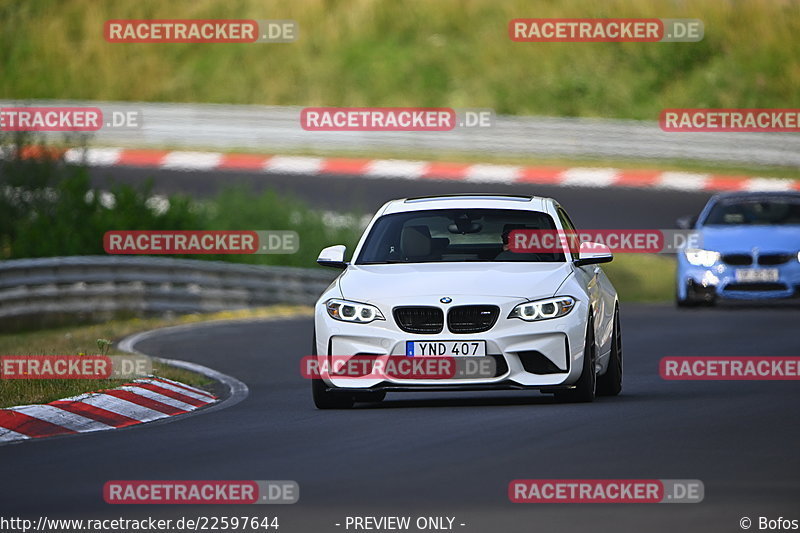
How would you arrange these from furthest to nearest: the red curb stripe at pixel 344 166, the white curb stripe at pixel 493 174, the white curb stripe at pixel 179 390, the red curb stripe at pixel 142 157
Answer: the red curb stripe at pixel 142 157 → the red curb stripe at pixel 344 166 → the white curb stripe at pixel 493 174 → the white curb stripe at pixel 179 390

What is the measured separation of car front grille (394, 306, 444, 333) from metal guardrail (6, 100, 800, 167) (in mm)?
26575

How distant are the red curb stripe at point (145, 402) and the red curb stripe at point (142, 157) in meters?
26.6

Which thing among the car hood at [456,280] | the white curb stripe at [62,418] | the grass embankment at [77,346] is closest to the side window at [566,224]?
the car hood at [456,280]

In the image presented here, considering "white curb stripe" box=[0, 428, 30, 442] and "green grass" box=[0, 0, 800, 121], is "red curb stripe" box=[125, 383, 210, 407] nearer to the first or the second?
"white curb stripe" box=[0, 428, 30, 442]

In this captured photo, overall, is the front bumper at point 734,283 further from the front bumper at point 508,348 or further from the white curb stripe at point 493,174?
the white curb stripe at point 493,174

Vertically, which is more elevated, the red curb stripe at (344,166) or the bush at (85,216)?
the red curb stripe at (344,166)

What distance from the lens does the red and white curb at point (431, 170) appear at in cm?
3672

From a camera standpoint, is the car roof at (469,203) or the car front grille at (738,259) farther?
the car front grille at (738,259)

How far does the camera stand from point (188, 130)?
41.5m

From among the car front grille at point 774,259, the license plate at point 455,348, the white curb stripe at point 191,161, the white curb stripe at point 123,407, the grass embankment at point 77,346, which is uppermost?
the white curb stripe at point 191,161

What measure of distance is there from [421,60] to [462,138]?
26.9 ft

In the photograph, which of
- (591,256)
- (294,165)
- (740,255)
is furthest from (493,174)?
(591,256)

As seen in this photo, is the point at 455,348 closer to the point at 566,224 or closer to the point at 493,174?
the point at 566,224

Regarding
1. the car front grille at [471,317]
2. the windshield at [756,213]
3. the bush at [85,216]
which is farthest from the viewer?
the bush at [85,216]
